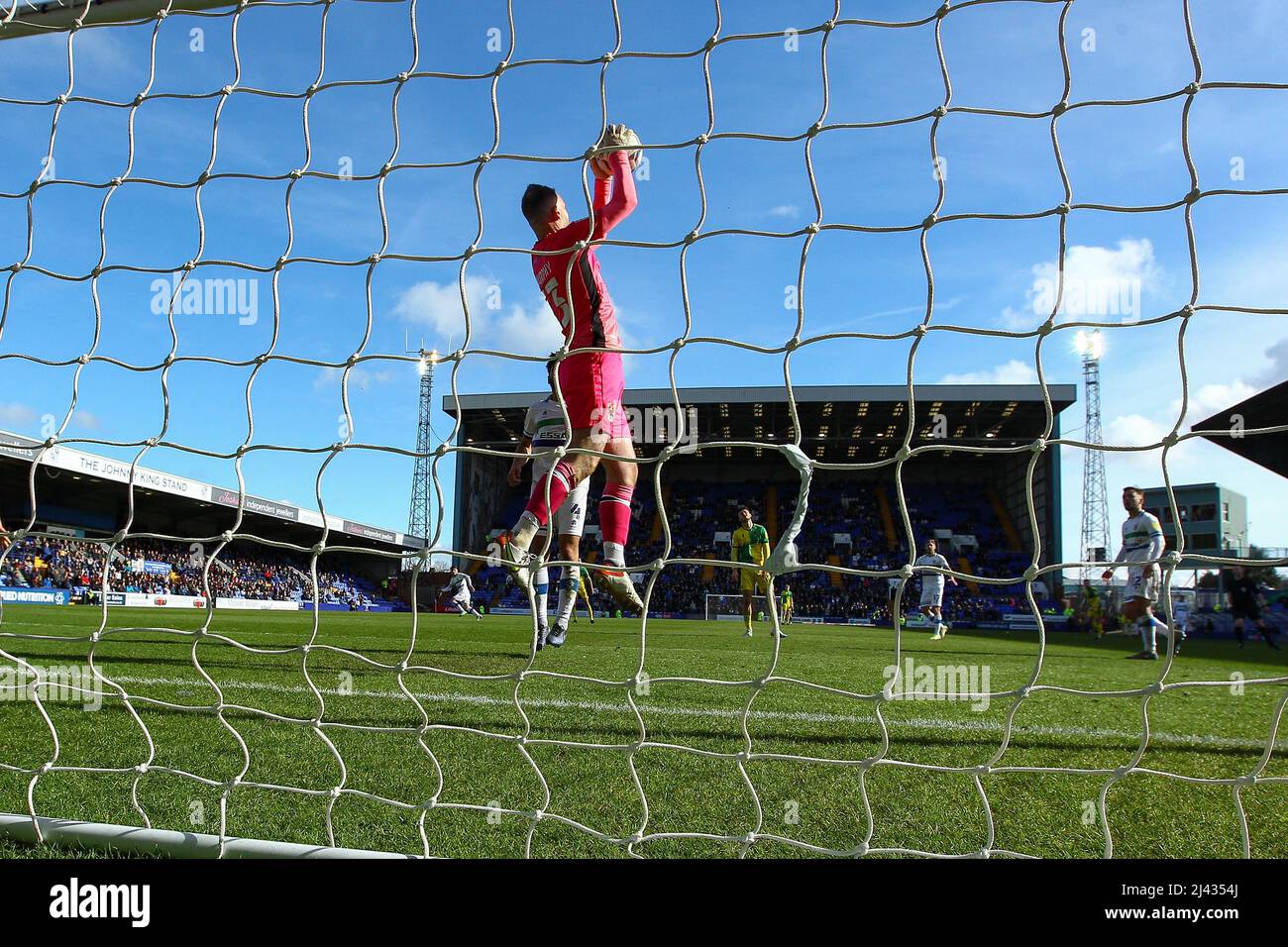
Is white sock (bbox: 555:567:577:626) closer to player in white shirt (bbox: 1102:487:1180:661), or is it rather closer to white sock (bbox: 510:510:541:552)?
white sock (bbox: 510:510:541:552)

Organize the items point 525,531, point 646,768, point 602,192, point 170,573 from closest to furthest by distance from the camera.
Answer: point 646,768 → point 602,192 → point 525,531 → point 170,573

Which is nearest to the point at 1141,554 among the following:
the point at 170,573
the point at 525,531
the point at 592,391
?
the point at 525,531

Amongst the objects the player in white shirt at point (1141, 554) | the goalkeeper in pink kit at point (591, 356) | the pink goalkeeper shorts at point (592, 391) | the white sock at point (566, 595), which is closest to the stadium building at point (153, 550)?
the white sock at point (566, 595)

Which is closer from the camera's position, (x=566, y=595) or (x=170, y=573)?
(x=566, y=595)

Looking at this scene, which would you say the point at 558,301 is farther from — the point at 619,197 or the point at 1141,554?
the point at 1141,554

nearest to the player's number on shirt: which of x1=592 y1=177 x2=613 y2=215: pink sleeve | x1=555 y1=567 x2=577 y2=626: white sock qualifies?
x1=592 y1=177 x2=613 y2=215: pink sleeve

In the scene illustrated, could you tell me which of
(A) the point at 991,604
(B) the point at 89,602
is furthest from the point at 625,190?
(A) the point at 991,604

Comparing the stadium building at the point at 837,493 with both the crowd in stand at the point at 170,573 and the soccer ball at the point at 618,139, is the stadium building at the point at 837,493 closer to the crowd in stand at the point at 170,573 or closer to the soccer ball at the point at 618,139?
the crowd in stand at the point at 170,573

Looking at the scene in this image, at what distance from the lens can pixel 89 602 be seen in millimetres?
18703

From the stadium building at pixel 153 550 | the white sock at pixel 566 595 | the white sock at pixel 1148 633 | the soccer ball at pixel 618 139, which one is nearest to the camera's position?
the soccer ball at pixel 618 139

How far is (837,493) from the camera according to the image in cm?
3011

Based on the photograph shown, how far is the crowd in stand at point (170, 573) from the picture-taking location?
69.0 feet

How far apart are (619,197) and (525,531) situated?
170cm

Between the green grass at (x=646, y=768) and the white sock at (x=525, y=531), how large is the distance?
0.72 m
